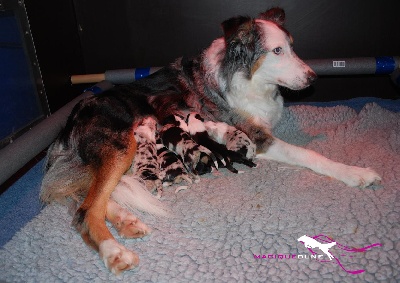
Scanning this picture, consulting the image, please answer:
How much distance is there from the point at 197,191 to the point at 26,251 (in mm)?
1216

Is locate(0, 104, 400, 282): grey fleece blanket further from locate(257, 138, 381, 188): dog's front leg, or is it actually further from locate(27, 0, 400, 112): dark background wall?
locate(27, 0, 400, 112): dark background wall

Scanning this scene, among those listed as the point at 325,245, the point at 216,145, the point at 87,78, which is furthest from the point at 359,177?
the point at 87,78

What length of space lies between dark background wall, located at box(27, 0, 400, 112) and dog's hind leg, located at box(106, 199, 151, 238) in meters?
2.29

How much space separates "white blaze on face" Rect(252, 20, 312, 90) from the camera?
3.04 m

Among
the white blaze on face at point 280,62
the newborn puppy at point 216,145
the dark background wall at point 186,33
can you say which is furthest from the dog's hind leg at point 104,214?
the dark background wall at point 186,33

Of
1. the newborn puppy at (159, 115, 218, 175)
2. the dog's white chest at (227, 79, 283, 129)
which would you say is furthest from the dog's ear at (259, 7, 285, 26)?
the newborn puppy at (159, 115, 218, 175)

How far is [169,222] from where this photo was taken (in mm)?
2314

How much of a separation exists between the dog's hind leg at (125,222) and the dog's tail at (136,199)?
0.06 m

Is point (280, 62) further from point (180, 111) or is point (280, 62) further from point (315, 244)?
point (315, 244)

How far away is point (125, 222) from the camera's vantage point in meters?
2.21

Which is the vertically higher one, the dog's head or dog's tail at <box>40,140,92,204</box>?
the dog's head

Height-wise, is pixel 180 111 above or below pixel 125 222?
above

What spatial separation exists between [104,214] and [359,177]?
1.77 m

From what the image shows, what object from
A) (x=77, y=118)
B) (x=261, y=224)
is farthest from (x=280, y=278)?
(x=77, y=118)
